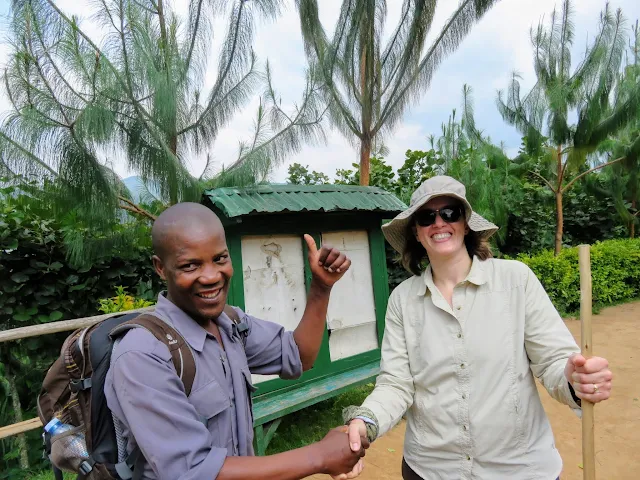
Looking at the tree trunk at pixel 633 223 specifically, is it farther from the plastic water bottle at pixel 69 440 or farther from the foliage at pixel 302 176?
the plastic water bottle at pixel 69 440

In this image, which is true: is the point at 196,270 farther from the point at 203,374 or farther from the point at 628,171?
the point at 628,171

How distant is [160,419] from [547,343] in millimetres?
1143

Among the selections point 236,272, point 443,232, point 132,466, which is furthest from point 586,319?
point 236,272

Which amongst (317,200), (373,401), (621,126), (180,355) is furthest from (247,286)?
(621,126)

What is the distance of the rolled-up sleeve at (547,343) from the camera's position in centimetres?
131

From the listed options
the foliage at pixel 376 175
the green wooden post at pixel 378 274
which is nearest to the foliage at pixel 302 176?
the foliage at pixel 376 175

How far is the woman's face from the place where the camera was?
1.50 meters

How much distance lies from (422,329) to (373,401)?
0.30 metres

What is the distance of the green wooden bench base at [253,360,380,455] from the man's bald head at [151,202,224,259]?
2.15 metres

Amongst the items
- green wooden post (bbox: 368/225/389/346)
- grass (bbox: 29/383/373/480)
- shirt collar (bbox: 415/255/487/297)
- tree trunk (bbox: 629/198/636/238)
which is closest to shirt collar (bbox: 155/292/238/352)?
shirt collar (bbox: 415/255/487/297)

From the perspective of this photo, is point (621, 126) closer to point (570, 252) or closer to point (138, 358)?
point (570, 252)

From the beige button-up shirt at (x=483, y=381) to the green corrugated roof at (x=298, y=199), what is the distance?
1.74 meters

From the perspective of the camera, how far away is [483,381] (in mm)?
1363

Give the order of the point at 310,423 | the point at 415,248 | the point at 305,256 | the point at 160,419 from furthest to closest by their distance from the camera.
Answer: the point at 310,423 < the point at 305,256 < the point at 415,248 < the point at 160,419
